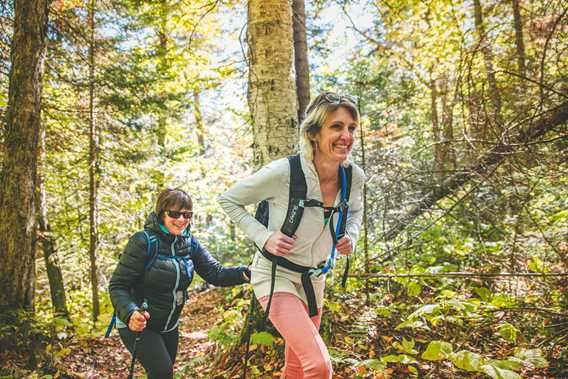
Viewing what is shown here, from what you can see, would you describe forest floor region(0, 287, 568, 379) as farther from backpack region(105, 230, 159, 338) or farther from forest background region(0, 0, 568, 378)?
backpack region(105, 230, 159, 338)

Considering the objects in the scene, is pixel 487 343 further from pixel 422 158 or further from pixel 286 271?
pixel 422 158

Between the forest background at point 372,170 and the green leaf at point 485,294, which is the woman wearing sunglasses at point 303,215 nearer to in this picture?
the forest background at point 372,170

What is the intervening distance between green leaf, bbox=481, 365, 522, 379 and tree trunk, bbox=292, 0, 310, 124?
4.31 m

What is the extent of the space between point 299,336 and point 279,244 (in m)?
0.63

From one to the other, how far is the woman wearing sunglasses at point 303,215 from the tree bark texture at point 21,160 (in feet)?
16.5

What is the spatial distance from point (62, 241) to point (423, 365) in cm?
1196

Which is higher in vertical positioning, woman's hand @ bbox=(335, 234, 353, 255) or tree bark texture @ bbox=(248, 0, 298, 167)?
tree bark texture @ bbox=(248, 0, 298, 167)

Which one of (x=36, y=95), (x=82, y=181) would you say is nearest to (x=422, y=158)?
(x=36, y=95)

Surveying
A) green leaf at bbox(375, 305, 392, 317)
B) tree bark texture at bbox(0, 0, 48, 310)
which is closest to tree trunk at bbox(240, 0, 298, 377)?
green leaf at bbox(375, 305, 392, 317)

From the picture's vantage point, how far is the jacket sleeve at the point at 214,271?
3559mm

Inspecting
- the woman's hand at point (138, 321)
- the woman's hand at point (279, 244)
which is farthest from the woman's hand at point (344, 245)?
the woman's hand at point (138, 321)

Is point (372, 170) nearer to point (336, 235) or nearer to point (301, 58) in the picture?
point (301, 58)

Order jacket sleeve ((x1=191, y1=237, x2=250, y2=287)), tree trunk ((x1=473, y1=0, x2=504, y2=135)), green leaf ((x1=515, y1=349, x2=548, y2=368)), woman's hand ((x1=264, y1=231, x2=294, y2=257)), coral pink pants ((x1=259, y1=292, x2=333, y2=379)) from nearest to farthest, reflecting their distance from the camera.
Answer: coral pink pants ((x1=259, y1=292, x2=333, y2=379)), woman's hand ((x1=264, y1=231, x2=294, y2=257)), green leaf ((x1=515, y1=349, x2=548, y2=368)), jacket sleeve ((x1=191, y1=237, x2=250, y2=287)), tree trunk ((x1=473, y1=0, x2=504, y2=135))

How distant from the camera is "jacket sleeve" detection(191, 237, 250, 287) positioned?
11.7 ft
